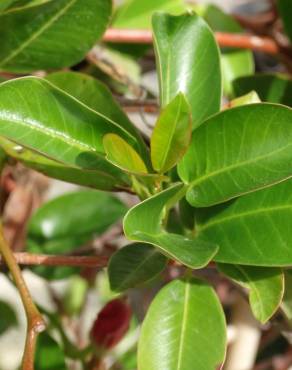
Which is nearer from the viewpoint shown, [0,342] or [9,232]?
[9,232]

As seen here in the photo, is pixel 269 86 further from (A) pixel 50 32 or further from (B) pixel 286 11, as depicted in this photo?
(A) pixel 50 32

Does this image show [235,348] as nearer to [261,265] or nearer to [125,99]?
[125,99]

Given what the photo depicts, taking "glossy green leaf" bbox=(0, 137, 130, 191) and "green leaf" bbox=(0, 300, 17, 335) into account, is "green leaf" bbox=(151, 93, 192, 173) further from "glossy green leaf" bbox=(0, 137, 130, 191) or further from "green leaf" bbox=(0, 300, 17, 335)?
"green leaf" bbox=(0, 300, 17, 335)

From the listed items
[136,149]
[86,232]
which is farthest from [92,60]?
[136,149]

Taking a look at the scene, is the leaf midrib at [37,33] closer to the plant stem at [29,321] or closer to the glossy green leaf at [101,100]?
the glossy green leaf at [101,100]

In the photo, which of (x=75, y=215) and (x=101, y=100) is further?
(x=75, y=215)

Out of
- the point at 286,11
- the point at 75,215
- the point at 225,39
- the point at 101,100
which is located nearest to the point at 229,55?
the point at 225,39
